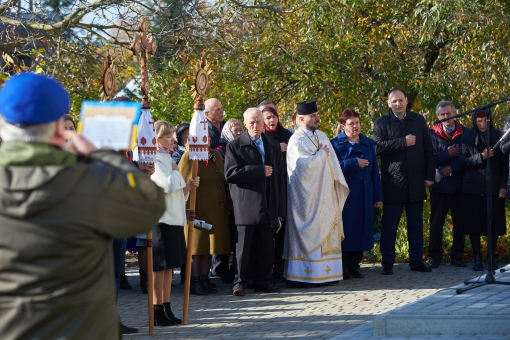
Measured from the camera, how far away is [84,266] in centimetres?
303

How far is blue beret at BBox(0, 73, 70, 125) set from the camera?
299 cm

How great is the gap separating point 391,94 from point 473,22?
4398mm

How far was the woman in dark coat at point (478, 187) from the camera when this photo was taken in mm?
11234

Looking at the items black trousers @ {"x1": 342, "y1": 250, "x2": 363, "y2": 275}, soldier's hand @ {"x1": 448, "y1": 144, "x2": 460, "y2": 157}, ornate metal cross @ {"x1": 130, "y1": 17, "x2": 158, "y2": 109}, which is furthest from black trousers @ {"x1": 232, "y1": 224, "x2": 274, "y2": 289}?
soldier's hand @ {"x1": 448, "y1": 144, "x2": 460, "y2": 157}

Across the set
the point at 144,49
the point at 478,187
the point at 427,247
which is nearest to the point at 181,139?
the point at 144,49

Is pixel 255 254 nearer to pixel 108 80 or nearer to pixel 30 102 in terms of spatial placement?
pixel 108 80

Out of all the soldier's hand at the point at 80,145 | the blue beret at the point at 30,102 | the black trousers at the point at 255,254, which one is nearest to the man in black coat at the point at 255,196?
the black trousers at the point at 255,254

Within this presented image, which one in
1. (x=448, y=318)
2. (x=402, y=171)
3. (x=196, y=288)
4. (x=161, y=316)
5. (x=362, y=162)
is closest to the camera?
(x=448, y=318)

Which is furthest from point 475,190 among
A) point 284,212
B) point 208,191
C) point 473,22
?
point 473,22

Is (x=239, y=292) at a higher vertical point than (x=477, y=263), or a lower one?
lower

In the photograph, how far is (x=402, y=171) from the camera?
11.1m

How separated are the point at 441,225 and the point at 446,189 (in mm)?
501

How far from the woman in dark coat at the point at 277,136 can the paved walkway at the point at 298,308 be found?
0.77 m

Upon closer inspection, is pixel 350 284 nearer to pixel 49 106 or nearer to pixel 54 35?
pixel 54 35
